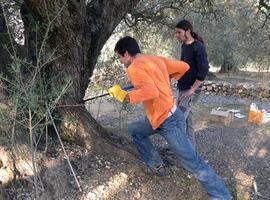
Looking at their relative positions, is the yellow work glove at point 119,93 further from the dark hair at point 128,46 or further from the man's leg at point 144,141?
the man's leg at point 144,141

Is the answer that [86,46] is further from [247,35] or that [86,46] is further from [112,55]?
[247,35]

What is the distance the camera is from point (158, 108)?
4758 millimetres

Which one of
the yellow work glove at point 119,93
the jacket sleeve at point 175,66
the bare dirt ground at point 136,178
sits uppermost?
the jacket sleeve at point 175,66

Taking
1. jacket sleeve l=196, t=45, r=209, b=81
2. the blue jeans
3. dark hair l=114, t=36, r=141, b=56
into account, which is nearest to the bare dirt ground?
the blue jeans

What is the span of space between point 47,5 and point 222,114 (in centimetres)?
708

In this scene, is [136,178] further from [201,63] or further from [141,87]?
[201,63]

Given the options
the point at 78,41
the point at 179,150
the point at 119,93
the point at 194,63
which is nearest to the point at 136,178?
the point at 179,150

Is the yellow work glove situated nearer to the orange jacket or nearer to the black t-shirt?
the orange jacket

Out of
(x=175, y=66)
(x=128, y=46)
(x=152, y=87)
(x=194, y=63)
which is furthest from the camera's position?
(x=194, y=63)

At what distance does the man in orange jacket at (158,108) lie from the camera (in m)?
4.50

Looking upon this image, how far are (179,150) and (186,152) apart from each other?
8cm

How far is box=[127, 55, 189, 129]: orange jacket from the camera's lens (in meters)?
4.45

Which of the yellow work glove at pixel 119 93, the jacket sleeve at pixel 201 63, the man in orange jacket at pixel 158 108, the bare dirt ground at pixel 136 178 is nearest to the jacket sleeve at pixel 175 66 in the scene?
the man in orange jacket at pixel 158 108

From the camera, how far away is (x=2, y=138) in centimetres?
452
